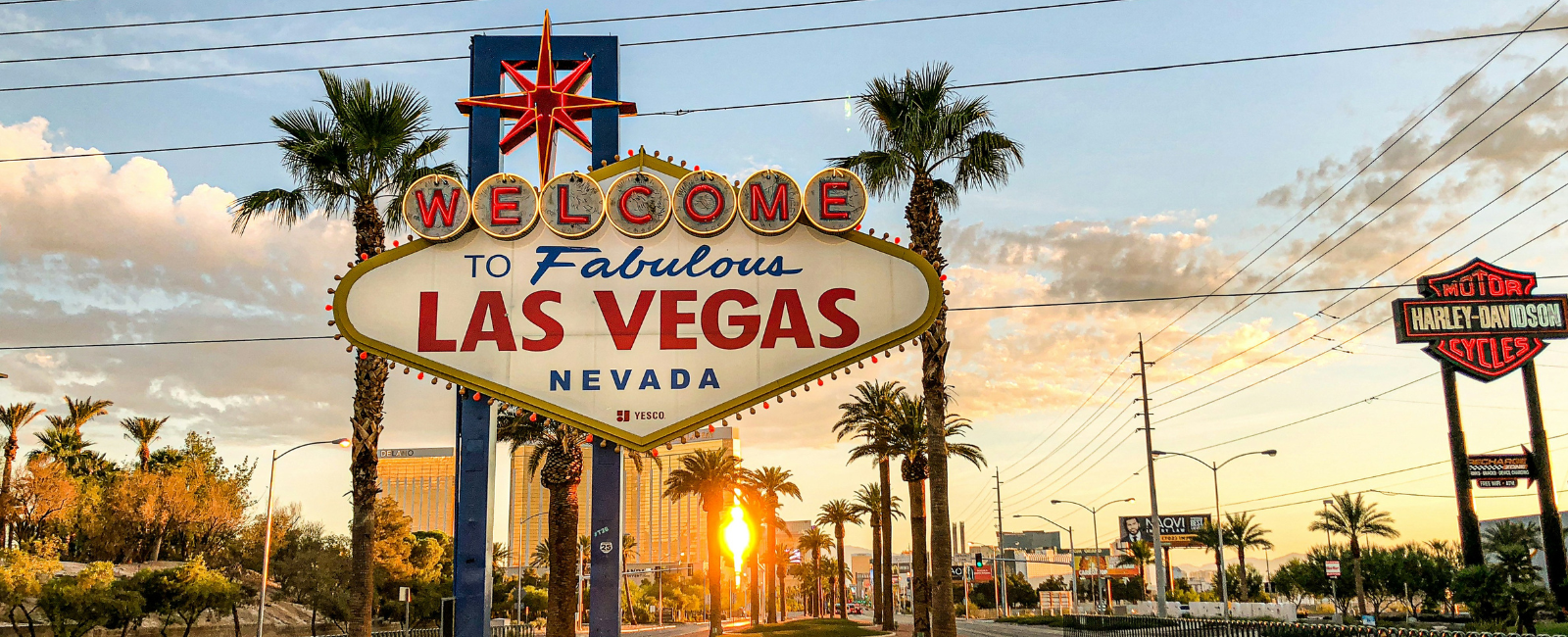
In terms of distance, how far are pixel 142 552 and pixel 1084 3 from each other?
221 ft

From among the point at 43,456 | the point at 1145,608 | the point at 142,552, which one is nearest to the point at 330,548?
the point at 142,552

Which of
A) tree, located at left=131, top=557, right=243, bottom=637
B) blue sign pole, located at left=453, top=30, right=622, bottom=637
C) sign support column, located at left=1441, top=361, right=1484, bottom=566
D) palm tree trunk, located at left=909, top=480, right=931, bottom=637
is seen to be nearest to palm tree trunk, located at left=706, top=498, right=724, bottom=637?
palm tree trunk, located at left=909, top=480, right=931, bottom=637

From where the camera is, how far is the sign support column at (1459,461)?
3847 cm

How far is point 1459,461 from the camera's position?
38812 millimetres

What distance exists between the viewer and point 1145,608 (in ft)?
332

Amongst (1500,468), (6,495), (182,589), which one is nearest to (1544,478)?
(1500,468)

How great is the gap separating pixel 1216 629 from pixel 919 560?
12.8 meters

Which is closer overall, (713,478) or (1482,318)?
(1482,318)

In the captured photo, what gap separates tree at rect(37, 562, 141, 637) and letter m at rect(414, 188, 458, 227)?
35471mm

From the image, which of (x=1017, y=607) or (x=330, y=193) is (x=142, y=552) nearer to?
(x=330, y=193)

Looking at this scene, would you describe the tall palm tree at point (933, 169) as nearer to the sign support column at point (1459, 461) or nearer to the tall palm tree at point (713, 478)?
the sign support column at point (1459, 461)

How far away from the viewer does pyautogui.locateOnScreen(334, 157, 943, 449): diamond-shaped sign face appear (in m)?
15.8

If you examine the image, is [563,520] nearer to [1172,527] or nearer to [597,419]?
[597,419]

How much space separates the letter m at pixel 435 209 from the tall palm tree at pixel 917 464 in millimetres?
26665
